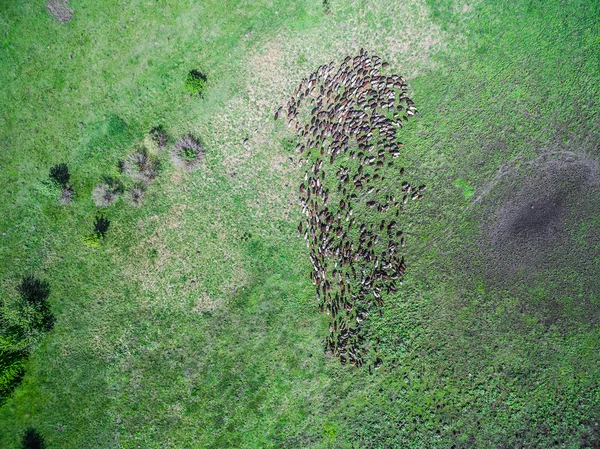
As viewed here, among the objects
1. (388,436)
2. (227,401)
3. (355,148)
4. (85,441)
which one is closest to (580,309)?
(388,436)

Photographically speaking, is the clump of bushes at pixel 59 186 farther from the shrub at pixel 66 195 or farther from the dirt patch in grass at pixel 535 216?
the dirt patch in grass at pixel 535 216

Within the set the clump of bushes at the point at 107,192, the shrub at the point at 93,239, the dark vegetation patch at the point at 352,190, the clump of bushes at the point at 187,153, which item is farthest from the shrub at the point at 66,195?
the dark vegetation patch at the point at 352,190

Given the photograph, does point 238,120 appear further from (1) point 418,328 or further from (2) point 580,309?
(2) point 580,309

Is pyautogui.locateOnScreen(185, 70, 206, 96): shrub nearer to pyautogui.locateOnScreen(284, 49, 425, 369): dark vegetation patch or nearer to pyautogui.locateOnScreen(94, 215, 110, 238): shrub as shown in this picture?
pyautogui.locateOnScreen(284, 49, 425, 369): dark vegetation patch

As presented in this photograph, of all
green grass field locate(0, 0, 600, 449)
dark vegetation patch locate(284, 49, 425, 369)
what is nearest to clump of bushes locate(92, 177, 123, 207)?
green grass field locate(0, 0, 600, 449)

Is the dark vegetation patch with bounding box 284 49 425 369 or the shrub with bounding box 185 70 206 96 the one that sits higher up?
the shrub with bounding box 185 70 206 96

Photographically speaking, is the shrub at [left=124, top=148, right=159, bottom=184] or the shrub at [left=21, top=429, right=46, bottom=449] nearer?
the shrub at [left=21, top=429, right=46, bottom=449]
